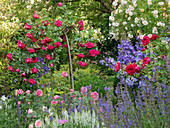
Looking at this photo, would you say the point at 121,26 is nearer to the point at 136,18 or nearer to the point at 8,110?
the point at 136,18

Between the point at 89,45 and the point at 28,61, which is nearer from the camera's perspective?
the point at 28,61

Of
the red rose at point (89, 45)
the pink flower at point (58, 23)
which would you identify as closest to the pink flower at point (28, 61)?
the pink flower at point (58, 23)

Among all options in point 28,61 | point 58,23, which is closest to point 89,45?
point 58,23

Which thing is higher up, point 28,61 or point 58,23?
point 58,23

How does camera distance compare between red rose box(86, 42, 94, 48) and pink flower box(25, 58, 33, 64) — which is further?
red rose box(86, 42, 94, 48)

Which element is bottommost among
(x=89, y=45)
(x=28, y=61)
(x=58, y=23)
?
(x=28, y=61)

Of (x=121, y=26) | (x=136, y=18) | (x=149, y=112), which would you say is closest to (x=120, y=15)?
(x=121, y=26)

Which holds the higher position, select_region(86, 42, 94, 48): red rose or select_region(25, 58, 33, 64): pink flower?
select_region(86, 42, 94, 48): red rose

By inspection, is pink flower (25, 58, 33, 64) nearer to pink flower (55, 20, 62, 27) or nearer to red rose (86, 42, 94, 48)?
pink flower (55, 20, 62, 27)

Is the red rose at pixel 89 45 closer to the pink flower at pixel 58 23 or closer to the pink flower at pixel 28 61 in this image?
the pink flower at pixel 58 23

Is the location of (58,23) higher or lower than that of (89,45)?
higher

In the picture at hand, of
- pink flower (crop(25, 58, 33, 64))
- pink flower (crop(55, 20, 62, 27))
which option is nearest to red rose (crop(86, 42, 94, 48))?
pink flower (crop(55, 20, 62, 27))

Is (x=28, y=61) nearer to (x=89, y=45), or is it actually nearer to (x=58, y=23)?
(x=58, y=23)

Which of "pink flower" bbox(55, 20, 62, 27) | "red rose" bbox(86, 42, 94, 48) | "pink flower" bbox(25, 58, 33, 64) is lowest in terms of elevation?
"pink flower" bbox(25, 58, 33, 64)
